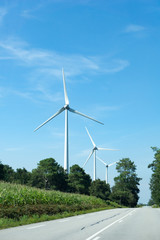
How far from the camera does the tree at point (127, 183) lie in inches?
4456

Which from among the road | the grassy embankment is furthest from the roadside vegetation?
the road

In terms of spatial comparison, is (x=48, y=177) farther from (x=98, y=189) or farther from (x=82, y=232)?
(x=82, y=232)

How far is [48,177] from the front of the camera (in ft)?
272

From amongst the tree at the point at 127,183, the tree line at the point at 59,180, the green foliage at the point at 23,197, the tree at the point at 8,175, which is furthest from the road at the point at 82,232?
the tree at the point at 127,183

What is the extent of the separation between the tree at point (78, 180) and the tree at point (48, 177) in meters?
2.03

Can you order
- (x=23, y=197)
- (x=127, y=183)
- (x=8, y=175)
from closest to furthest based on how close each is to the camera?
1. (x=23, y=197)
2. (x=8, y=175)
3. (x=127, y=183)

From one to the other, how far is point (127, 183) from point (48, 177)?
48840 millimetres

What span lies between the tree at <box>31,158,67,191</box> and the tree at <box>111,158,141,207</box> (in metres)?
35.3

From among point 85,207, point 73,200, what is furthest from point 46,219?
point 85,207

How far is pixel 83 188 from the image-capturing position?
8450 centimetres

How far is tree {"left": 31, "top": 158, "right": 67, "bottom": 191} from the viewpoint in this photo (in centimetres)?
8231

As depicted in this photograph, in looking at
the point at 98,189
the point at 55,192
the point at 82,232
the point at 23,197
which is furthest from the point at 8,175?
the point at 82,232

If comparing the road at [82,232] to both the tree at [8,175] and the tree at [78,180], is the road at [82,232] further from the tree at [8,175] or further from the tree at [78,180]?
the tree at [78,180]

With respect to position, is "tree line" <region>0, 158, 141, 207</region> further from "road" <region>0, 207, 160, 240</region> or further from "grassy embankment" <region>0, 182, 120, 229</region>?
"road" <region>0, 207, 160, 240</region>
